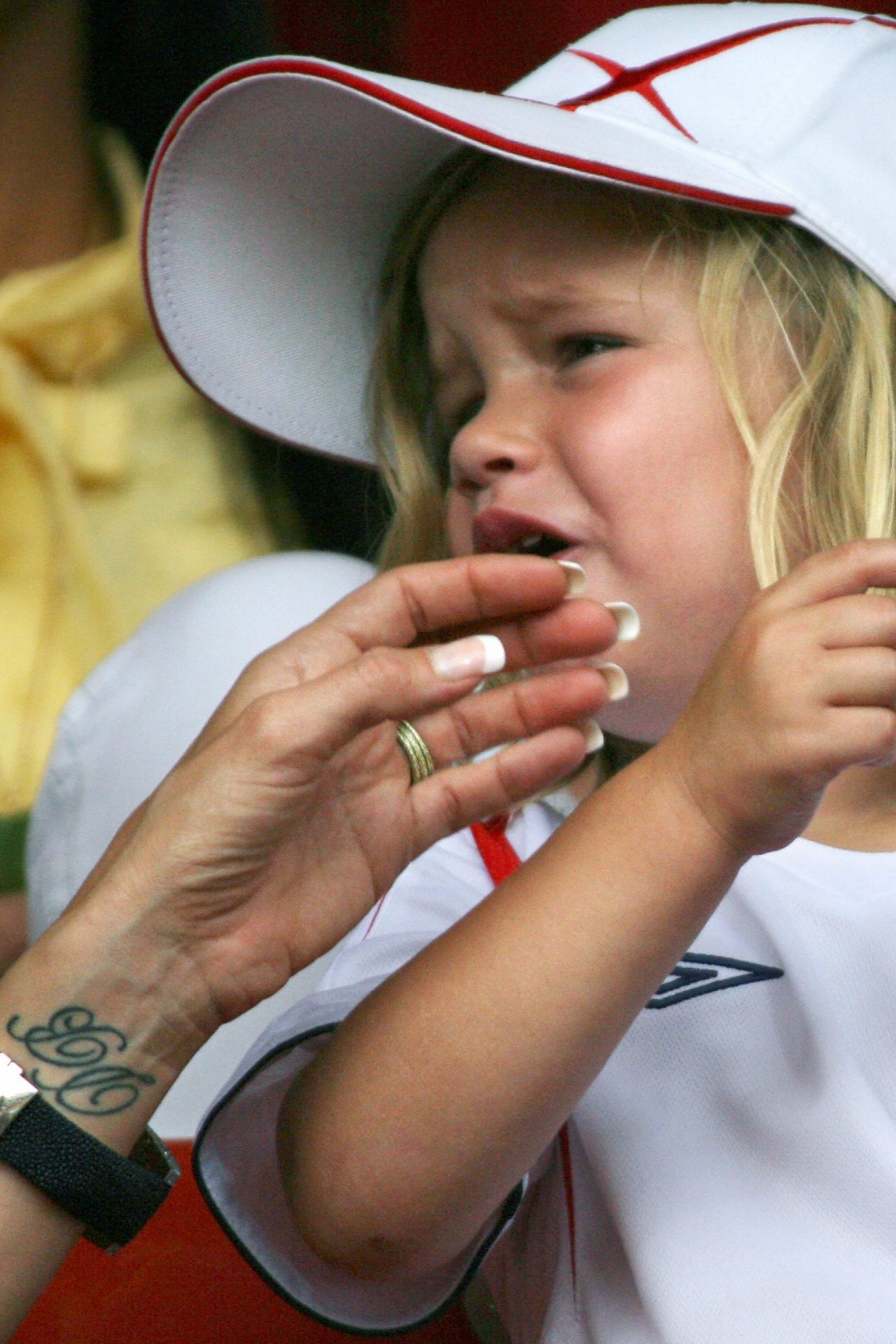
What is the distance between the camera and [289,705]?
2.15 feet

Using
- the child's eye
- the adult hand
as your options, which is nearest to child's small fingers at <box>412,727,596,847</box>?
the adult hand

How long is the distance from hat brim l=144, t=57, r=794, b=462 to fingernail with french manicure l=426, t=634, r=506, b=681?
242 mm

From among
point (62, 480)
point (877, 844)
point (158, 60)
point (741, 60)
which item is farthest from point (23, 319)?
point (877, 844)

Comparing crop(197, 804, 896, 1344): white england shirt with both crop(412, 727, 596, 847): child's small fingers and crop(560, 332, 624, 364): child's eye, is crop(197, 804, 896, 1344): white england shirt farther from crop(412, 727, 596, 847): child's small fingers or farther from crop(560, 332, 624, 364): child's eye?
crop(560, 332, 624, 364): child's eye

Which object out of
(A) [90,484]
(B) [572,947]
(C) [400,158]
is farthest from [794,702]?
(A) [90,484]

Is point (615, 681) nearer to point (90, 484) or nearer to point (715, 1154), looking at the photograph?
point (715, 1154)

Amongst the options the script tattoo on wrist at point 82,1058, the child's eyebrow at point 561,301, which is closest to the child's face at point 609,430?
the child's eyebrow at point 561,301

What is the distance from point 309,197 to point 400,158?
2.5 inches

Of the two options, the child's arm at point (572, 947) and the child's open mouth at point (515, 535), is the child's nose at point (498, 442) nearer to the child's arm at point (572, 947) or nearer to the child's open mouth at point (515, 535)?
the child's open mouth at point (515, 535)

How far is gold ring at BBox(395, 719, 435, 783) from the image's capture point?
760 millimetres

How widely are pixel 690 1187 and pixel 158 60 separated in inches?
40.7

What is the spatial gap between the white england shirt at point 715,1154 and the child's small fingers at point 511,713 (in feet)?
0.42

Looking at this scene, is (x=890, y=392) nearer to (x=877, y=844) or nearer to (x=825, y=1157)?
(x=877, y=844)

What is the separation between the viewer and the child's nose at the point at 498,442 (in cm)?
84
